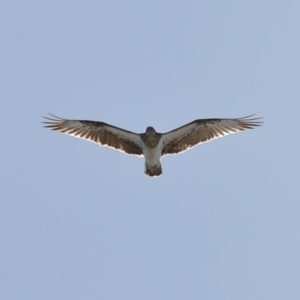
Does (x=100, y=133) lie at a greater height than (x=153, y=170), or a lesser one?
greater

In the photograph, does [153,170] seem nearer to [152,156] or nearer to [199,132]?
[152,156]

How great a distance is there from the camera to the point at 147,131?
2042 cm

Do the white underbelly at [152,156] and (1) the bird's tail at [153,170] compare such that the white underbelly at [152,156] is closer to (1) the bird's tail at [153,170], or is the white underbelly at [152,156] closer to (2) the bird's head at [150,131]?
(1) the bird's tail at [153,170]

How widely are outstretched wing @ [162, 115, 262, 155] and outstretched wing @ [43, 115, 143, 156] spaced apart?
105 cm

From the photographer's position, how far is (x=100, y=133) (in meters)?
21.0

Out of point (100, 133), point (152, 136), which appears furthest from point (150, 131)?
point (100, 133)

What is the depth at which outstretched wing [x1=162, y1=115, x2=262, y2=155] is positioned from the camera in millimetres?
20766

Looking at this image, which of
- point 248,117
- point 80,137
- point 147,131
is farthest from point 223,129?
point 80,137

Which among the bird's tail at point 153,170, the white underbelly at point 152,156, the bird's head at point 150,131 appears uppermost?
the bird's head at point 150,131

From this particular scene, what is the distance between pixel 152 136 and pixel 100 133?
6.07ft

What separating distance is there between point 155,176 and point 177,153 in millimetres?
1254

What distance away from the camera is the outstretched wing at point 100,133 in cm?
2077

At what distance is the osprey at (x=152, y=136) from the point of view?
20422mm

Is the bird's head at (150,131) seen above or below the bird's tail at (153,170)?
above
